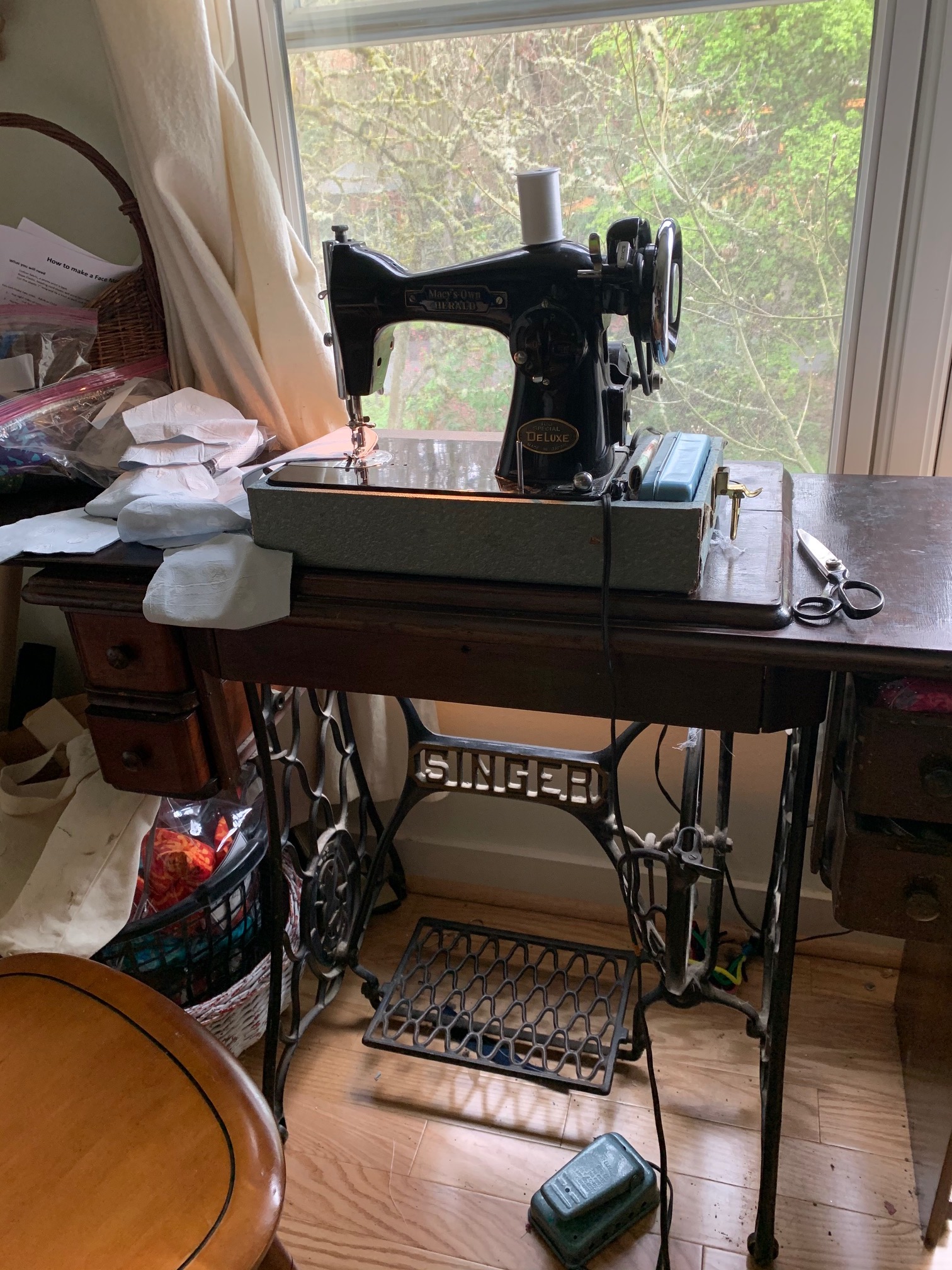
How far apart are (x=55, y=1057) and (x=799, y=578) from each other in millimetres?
795

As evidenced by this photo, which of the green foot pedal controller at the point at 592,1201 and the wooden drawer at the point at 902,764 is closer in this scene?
the wooden drawer at the point at 902,764

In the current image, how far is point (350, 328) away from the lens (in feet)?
3.00

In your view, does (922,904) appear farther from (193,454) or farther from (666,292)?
(193,454)

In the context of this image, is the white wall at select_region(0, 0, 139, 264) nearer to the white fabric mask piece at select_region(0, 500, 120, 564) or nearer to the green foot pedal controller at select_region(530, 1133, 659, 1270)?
the white fabric mask piece at select_region(0, 500, 120, 564)

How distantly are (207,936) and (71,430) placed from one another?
2.31ft

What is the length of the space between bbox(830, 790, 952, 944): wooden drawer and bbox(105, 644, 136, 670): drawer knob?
2.38 ft

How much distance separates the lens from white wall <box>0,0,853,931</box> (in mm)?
1338

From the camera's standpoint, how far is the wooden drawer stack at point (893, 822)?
0.77m

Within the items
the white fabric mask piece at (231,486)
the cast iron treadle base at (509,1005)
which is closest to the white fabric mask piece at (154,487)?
the white fabric mask piece at (231,486)

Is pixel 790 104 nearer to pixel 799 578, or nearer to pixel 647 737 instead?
pixel 799 578

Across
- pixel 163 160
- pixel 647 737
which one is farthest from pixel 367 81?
pixel 647 737

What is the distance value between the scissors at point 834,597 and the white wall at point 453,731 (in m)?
0.68

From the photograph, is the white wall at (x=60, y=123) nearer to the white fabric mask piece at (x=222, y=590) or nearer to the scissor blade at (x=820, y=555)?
the white fabric mask piece at (x=222, y=590)

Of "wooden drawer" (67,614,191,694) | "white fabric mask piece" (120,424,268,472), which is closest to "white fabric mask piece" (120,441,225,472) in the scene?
"white fabric mask piece" (120,424,268,472)
